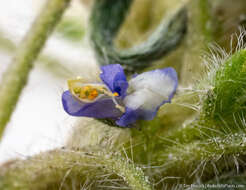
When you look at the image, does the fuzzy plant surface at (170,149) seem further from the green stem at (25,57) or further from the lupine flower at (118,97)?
the green stem at (25,57)

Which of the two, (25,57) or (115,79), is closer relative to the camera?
(115,79)

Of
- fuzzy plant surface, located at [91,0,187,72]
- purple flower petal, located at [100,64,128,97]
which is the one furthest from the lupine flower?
fuzzy plant surface, located at [91,0,187,72]

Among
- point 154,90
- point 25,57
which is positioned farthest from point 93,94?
point 25,57

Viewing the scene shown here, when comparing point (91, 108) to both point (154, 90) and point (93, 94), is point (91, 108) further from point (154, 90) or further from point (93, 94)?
point (154, 90)

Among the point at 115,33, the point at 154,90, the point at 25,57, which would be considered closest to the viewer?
the point at 154,90

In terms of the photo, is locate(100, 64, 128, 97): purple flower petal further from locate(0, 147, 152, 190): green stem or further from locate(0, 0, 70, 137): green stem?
locate(0, 0, 70, 137): green stem

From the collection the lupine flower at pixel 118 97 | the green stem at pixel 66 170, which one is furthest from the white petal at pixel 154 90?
the green stem at pixel 66 170

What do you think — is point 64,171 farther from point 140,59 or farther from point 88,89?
point 140,59
